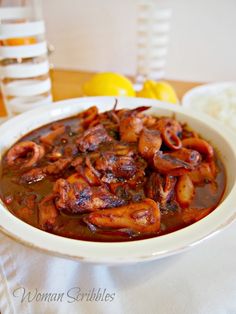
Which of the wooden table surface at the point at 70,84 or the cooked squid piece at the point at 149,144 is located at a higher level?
the cooked squid piece at the point at 149,144

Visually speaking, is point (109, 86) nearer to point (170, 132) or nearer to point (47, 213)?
point (170, 132)

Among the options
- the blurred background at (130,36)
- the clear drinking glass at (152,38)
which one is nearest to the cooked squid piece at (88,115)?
the clear drinking glass at (152,38)

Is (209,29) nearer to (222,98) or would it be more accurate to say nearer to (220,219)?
(222,98)

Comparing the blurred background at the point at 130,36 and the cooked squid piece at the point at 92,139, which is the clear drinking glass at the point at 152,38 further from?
the cooked squid piece at the point at 92,139

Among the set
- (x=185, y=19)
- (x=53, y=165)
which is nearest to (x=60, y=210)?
(x=53, y=165)

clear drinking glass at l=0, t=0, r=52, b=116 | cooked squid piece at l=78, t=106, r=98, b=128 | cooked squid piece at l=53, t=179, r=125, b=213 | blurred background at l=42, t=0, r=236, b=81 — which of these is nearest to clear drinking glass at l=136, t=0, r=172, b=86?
blurred background at l=42, t=0, r=236, b=81

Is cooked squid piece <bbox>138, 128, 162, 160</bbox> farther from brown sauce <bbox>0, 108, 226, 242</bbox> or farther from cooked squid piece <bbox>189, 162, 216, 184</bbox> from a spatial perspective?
cooked squid piece <bbox>189, 162, 216, 184</bbox>
